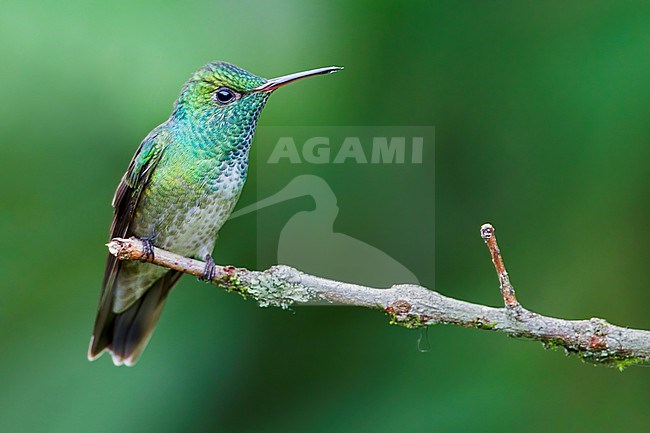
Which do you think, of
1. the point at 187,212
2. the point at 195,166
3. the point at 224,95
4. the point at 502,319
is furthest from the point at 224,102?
the point at 502,319

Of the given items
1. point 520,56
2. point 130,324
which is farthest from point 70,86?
point 520,56

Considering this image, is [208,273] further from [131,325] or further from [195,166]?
[131,325]

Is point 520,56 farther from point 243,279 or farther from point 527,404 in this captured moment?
point 243,279

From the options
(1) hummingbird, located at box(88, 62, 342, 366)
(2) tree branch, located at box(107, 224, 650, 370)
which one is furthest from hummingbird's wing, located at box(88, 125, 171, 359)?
(2) tree branch, located at box(107, 224, 650, 370)

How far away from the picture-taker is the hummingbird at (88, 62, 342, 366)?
232 centimetres

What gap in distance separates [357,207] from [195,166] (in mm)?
1075

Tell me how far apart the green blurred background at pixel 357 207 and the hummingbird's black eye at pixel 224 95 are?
1.87ft

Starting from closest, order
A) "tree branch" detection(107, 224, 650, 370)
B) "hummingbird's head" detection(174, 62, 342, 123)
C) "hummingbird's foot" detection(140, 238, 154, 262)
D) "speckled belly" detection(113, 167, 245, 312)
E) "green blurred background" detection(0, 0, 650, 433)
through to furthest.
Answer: "tree branch" detection(107, 224, 650, 370) → "hummingbird's foot" detection(140, 238, 154, 262) → "hummingbird's head" detection(174, 62, 342, 123) → "speckled belly" detection(113, 167, 245, 312) → "green blurred background" detection(0, 0, 650, 433)

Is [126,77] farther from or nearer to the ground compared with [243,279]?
farther from the ground

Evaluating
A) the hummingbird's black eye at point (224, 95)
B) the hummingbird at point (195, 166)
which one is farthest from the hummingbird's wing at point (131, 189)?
the hummingbird's black eye at point (224, 95)

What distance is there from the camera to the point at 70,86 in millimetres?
2945

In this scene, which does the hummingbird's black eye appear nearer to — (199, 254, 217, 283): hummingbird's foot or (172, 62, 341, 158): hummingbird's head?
(172, 62, 341, 158): hummingbird's head

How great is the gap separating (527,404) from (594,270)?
621 millimetres

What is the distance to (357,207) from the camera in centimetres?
332
